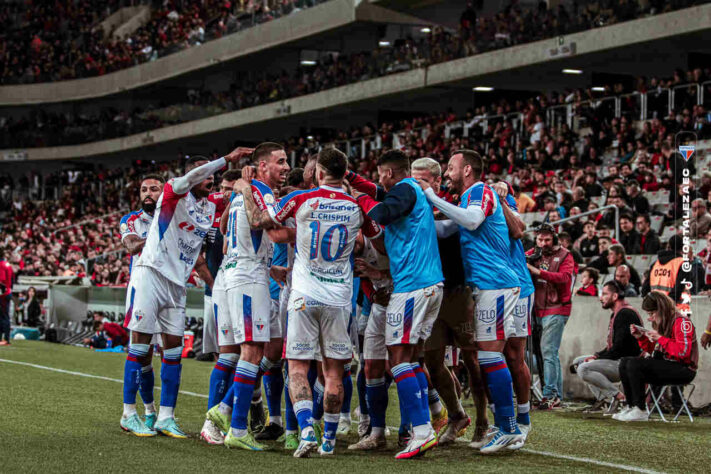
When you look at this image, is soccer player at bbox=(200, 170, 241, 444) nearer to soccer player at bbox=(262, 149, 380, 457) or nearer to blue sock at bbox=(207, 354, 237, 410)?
blue sock at bbox=(207, 354, 237, 410)

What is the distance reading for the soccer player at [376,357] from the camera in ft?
25.4

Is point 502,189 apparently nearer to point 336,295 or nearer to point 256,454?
Answer: point 336,295

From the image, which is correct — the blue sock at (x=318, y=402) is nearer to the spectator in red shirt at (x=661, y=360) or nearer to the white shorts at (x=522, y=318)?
the white shorts at (x=522, y=318)

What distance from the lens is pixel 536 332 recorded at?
41.6 ft

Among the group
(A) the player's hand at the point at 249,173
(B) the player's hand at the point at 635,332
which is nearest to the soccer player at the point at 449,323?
(A) the player's hand at the point at 249,173

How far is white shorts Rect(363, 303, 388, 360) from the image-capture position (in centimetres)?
775

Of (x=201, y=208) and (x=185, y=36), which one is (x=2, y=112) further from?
(x=201, y=208)

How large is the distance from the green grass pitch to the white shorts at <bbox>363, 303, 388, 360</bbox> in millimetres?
757

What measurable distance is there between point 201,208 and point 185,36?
4044 centimetres

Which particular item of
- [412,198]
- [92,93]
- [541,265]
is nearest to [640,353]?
[541,265]

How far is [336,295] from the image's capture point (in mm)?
7320

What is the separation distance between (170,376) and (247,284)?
1.22 metres

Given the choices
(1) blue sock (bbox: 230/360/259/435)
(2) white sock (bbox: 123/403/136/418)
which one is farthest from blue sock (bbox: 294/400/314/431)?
(2) white sock (bbox: 123/403/136/418)

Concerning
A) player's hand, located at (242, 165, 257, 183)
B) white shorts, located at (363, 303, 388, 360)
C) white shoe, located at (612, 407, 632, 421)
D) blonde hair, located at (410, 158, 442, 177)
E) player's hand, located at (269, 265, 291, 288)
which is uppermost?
blonde hair, located at (410, 158, 442, 177)
